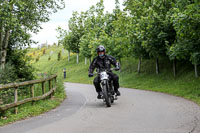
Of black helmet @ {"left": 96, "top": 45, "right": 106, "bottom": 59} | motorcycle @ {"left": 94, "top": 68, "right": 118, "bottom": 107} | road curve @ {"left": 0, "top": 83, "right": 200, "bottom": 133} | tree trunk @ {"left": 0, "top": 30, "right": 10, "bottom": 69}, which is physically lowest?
road curve @ {"left": 0, "top": 83, "right": 200, "bottom": 133}

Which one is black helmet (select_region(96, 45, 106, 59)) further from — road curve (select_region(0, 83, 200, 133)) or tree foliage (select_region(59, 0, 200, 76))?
tree foliage (select_region(59, 0, 200, 76))

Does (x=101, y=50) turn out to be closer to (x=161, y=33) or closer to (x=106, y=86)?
(x=106, y=86)

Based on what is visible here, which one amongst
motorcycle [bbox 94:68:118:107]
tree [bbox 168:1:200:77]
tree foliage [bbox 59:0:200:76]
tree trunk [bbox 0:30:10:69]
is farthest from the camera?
tree trunk [bbox 0:30:10:69]

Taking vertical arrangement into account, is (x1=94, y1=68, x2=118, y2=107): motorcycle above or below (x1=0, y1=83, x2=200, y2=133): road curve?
above

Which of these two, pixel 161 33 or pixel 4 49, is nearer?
pixel 4 49

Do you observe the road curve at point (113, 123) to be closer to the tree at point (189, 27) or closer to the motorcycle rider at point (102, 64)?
the motorcycle rider at point (102, 64)

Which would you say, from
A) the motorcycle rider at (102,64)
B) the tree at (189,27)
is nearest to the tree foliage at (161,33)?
the tree at (189,27)

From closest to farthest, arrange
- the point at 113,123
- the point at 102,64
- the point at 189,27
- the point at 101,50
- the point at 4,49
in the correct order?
the point at 113,123, the point at 101,50, the point at 102,64, the point at 189,27, the point at 4,49

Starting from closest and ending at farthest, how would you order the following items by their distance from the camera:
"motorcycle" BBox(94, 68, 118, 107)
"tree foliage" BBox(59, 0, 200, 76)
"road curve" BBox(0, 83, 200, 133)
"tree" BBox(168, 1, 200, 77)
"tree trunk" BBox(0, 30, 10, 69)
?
"road curve" BBox(0, 83, 200, 133) < "motorcycle" BBox(94, 68, 118, 107) < "tree" BBox(168, 1, 200, 77) < "tree foliage" BBox(59, 0, 200, 76) < "tree trunk" BBox(0, 30, 10, 69)

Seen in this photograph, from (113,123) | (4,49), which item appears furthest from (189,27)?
(4,49)

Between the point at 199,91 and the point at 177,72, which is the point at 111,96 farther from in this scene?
the point at 177,72

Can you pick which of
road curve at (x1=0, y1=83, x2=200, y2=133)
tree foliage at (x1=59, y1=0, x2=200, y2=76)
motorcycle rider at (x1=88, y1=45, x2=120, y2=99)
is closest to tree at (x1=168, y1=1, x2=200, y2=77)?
tree foliage at (x1=59, y1=0, x2=200, y2=76)

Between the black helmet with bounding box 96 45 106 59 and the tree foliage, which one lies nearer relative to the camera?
the black helmet with bounding box 96 45 106 59

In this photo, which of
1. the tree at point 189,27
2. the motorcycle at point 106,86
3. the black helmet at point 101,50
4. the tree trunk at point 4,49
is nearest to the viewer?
the motorcycle at point 106,86
